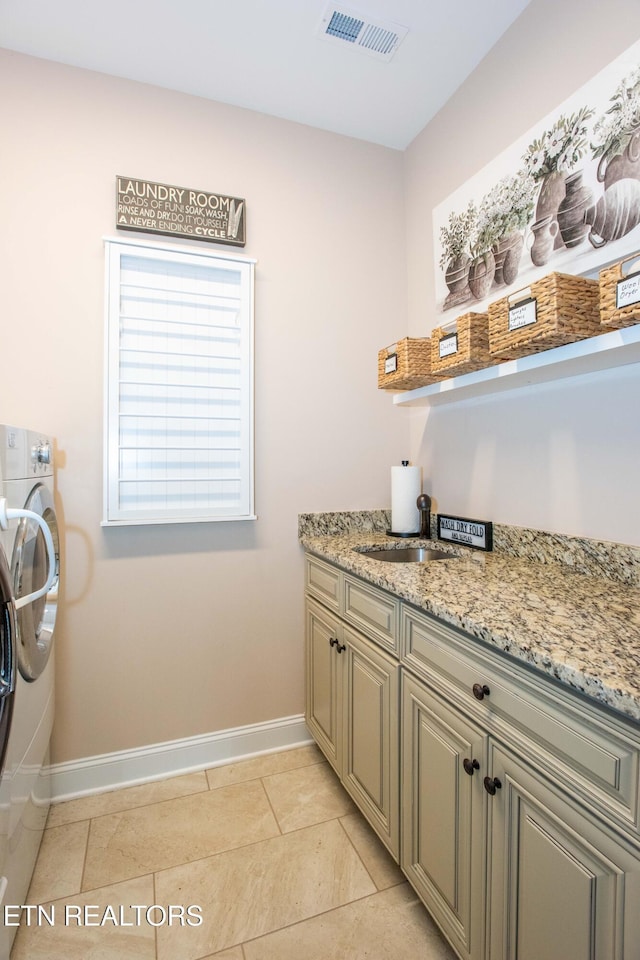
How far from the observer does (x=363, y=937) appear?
1.27m

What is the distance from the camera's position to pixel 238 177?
6.79 feet

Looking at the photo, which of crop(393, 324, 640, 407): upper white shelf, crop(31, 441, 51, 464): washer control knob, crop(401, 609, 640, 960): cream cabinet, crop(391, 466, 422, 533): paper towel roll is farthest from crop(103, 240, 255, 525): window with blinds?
crop(401, 609, 640, 960): cream cabinet

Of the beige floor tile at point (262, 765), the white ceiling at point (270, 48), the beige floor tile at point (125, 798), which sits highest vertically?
the white ceiling at point (270, 48)

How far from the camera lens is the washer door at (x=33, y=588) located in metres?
1.16

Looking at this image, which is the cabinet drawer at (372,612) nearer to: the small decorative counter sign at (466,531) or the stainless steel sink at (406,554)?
the stainless steel sink at (406,554)

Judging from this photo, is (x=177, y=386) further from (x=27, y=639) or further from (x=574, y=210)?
(x=574, y=210)

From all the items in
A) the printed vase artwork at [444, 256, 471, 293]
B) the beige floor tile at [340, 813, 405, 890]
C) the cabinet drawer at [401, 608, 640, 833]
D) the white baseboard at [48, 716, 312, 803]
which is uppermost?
the printed vase artwork at [444, 256, 471, 293]

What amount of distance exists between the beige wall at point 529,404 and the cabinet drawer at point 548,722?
2.16ft

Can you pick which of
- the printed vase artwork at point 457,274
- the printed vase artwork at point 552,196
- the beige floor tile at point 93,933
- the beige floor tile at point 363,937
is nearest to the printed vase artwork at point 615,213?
the printed vase artwork at point 552,196

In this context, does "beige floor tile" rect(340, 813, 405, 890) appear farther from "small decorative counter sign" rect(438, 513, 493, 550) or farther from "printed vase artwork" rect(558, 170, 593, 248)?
"printed vase artwork" rect(558, 170, 593, 248)

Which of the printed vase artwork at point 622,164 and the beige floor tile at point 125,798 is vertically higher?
the printed vase artwork at point 622,164

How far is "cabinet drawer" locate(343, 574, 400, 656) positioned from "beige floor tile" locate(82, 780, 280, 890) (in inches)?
Result: 32.2

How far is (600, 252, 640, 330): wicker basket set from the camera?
1.04 meters

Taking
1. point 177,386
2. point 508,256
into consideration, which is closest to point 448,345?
point 508,256
